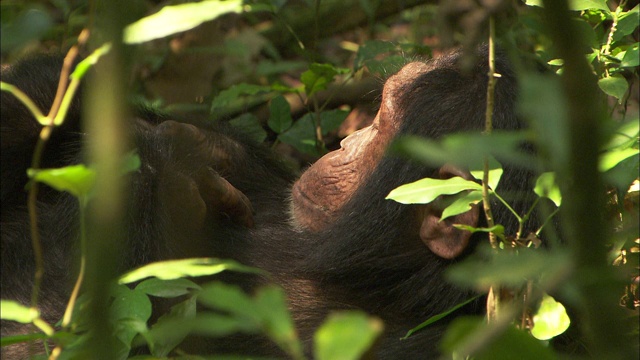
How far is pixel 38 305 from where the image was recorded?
2443 millimetres

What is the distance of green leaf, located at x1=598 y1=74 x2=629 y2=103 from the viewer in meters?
2.22

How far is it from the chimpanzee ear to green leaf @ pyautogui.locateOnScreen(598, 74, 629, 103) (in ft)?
1.45

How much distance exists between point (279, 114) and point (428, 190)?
6.74ft

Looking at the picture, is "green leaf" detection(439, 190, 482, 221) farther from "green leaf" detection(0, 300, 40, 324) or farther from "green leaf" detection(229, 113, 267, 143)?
"green leaf" detection(229, 113, 267, 143)

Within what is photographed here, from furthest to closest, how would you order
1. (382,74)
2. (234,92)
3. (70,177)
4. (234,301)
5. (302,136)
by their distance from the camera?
(302,136) → (234,92) → (382,74) → (70,177) → (234,301)

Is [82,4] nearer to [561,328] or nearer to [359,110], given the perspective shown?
[359,110]

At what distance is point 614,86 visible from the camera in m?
2.24

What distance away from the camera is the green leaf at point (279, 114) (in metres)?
3.80

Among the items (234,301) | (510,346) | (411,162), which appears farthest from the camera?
(411,162)

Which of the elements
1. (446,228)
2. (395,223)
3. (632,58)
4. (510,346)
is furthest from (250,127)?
(510,346)

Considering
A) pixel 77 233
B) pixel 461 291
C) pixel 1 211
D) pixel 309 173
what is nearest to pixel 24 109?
pixel 1 211

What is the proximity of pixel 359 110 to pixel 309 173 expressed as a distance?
6.21 ft

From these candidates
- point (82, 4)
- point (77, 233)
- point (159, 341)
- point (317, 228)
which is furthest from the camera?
point (82, 4)

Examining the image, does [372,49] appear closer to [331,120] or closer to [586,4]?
[331,120]
